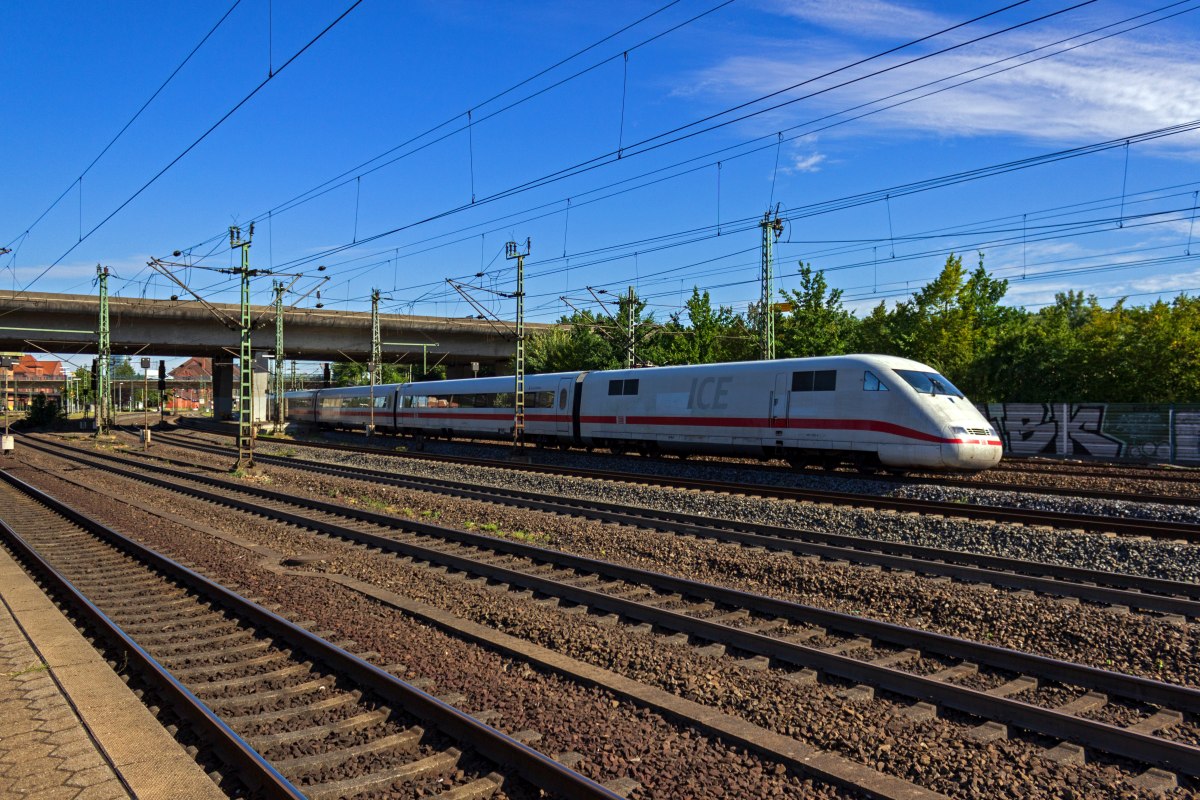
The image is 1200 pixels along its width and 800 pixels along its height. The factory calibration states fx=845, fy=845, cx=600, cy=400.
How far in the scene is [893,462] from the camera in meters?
18.9

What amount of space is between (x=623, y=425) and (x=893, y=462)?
390 inches

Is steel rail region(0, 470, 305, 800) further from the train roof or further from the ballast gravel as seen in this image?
the train roof

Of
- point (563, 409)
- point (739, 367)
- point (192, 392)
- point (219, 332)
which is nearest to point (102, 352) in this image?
point (219, 332)

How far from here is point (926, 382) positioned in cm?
1873

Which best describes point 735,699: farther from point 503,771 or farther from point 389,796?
point 389,796

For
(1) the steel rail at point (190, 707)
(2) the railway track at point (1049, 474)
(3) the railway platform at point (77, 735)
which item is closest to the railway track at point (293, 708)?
(1) the steel rail at point (190, 707)

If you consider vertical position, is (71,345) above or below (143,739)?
above

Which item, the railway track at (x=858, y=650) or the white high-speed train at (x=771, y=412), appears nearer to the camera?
the railway track at (x=858, y=650)

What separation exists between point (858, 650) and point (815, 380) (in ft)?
45.9

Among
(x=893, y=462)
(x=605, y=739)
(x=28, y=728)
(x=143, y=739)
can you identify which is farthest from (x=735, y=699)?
(x=893, y=462)

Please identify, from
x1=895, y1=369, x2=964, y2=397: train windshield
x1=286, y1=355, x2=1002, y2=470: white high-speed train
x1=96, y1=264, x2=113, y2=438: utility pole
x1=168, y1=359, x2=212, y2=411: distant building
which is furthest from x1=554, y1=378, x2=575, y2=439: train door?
x1=168, y1=359, x2=212, y2=411: distant building

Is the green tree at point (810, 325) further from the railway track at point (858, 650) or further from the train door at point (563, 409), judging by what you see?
the railway track at point (858, 650)

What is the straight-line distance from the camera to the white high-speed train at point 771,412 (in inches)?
720

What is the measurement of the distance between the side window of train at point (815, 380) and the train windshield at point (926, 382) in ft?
5.50
